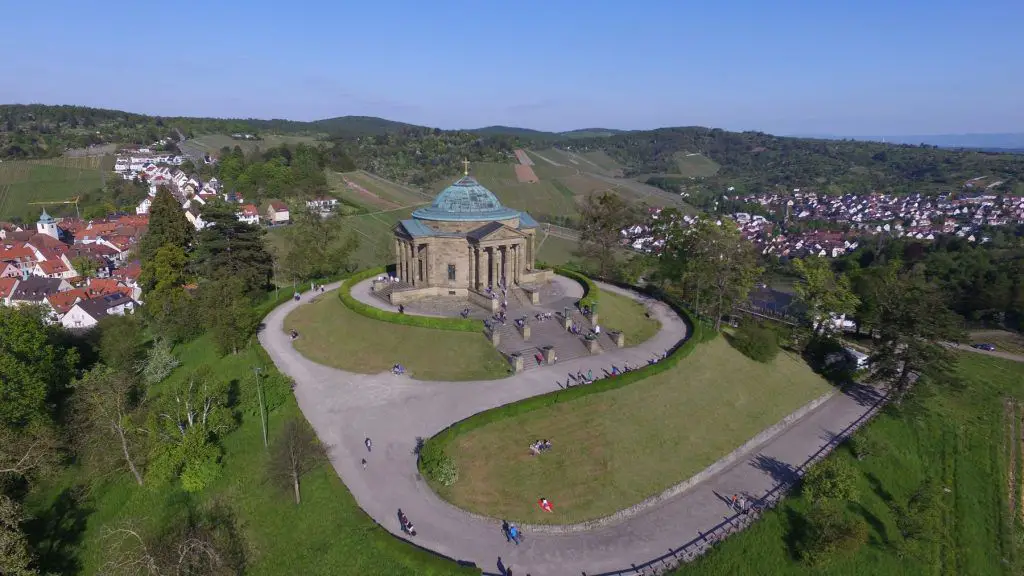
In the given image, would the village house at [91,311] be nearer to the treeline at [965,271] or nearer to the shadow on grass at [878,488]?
the shadow on grass at [878,488]

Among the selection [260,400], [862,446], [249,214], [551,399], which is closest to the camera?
[551,399]

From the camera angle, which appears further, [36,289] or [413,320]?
[36,289]

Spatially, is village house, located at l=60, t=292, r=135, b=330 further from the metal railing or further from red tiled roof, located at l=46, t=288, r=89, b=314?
the metal railing

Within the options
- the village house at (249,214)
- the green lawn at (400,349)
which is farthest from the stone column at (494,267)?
the village house at (249,214)

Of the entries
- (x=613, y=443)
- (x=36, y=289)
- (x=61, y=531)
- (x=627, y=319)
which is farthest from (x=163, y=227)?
(x=613, y=443)

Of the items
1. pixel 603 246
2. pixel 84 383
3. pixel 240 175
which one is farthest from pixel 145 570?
pixel 240 175

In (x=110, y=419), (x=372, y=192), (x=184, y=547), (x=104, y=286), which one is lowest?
(x=104, y=286)

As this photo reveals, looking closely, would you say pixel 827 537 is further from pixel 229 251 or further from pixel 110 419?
pixel 229 251
